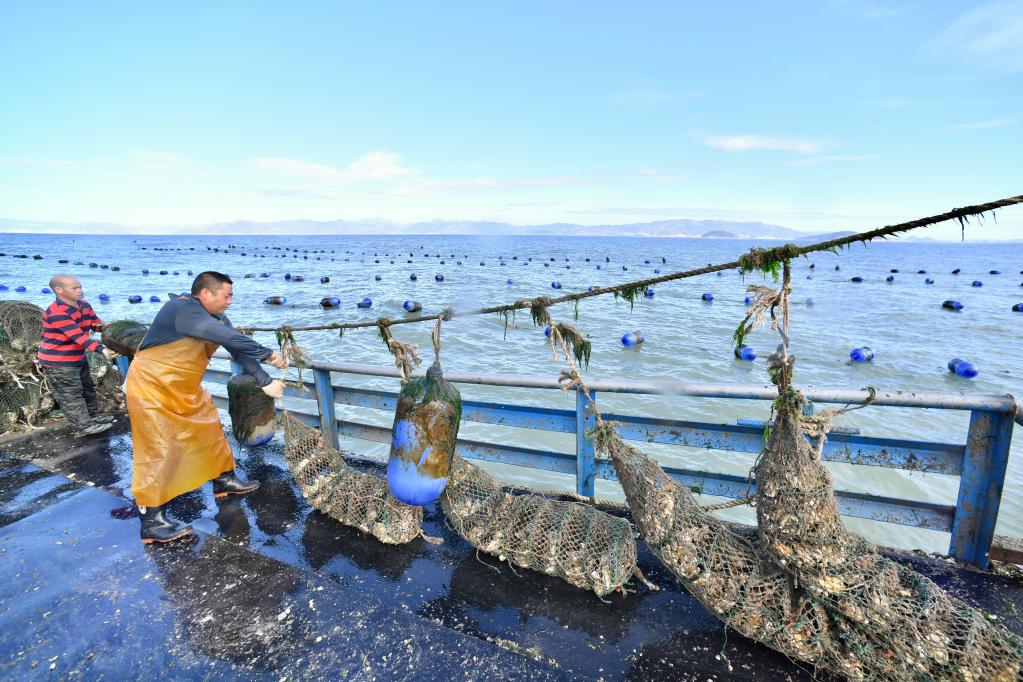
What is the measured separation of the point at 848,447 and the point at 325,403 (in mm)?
5413

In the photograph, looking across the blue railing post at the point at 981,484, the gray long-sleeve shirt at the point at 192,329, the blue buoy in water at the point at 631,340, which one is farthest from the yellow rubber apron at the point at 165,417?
the blue buoy in water at the point at 631,340

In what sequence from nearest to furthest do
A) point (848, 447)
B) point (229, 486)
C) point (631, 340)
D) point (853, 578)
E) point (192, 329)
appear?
point (853, 578), point (848, 447), point (192, 329), point (229, 486), point (631, 340)

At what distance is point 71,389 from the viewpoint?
6.83 metres

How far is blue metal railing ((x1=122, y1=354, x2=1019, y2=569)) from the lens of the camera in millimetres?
3721

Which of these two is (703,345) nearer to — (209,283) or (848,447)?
(848,447)

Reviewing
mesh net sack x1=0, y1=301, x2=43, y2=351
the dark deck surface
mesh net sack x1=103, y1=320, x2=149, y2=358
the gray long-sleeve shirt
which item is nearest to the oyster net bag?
mesh net sack x1=0, y1=301, x2=43, y2=351

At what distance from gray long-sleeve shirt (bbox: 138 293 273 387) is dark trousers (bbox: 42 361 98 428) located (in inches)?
142

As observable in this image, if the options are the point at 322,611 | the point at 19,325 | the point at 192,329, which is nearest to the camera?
the point at 322,611

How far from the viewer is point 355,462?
604 centimetres

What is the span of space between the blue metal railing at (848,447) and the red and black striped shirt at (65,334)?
4447mm

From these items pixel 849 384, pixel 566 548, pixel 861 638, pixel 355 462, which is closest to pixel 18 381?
pixel 355 462

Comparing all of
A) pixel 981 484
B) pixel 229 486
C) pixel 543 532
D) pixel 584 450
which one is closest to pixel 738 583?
pixel 543 532

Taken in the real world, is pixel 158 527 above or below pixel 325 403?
below

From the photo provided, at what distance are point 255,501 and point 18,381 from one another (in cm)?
489
